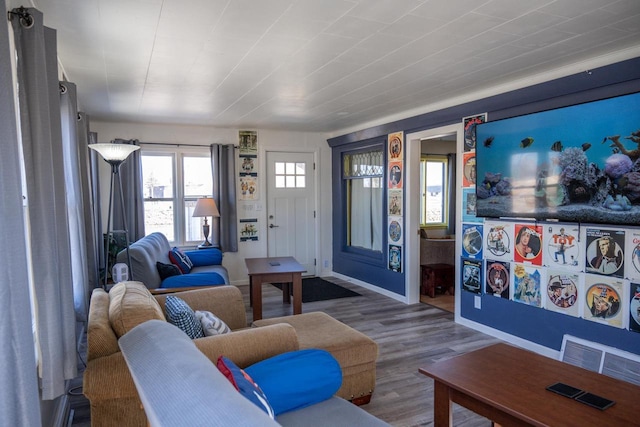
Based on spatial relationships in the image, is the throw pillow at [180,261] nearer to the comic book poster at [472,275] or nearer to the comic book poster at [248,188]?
the comic book poster at [248,188]

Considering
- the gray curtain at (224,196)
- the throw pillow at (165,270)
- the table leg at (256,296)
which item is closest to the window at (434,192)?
the gray curtain at (224,196)

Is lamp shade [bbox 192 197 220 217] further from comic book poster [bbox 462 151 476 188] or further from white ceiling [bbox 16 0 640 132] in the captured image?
comic book poster [bbox 462 151 476 188]

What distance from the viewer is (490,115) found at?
157 inches

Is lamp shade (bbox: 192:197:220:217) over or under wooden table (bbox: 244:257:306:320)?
over

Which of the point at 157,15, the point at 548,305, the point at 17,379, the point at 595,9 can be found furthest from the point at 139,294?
the point at 548,305

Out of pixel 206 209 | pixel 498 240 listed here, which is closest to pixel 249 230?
pixel 206 209

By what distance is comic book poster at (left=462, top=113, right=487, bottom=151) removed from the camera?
13.4 ft

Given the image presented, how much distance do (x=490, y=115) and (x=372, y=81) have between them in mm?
1265

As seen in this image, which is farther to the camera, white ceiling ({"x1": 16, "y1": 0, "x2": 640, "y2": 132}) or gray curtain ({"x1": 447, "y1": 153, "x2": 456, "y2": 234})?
gray curtain ({"x1": 447, "y1": 153, "x2": 456, "y2": 234})

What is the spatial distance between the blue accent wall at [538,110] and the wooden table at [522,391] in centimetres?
127

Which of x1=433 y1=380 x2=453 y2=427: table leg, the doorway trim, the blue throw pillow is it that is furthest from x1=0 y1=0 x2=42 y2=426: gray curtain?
the doorway trim

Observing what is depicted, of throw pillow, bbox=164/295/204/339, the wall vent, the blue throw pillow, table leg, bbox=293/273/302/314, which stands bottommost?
the wall vent

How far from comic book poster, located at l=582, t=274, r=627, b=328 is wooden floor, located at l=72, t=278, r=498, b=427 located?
987 mm

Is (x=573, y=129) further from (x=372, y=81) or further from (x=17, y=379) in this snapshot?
(x=17, y=379)
